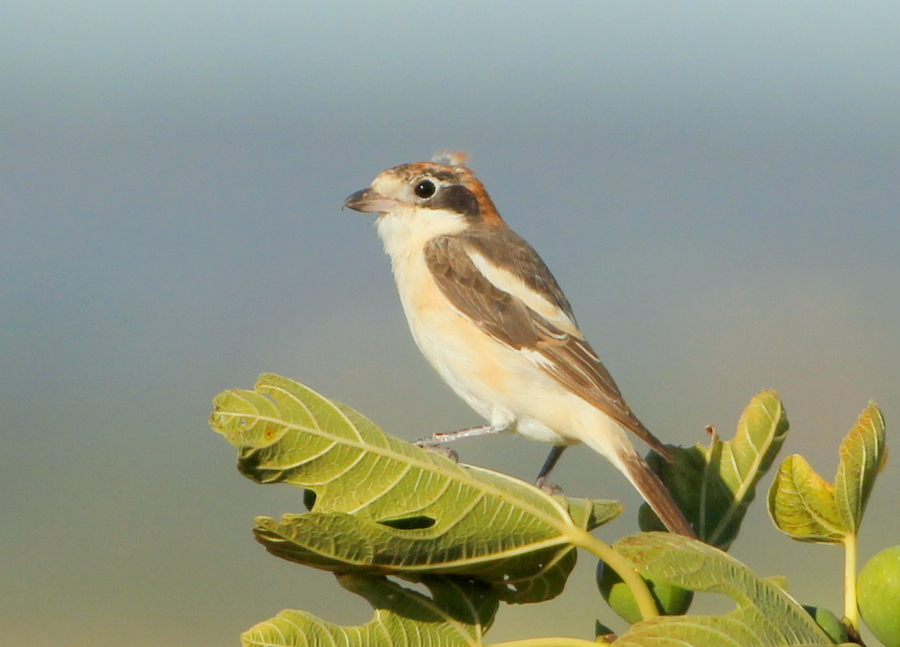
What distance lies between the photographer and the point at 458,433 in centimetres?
346

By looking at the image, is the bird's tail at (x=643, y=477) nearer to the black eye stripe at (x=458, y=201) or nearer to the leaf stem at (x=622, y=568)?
the leaf stem at (x=622, y=568)

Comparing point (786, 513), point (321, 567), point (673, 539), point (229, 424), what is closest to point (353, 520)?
point (321, 567)

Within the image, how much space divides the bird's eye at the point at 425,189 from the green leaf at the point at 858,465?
284cm

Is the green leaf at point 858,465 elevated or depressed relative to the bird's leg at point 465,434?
elevated

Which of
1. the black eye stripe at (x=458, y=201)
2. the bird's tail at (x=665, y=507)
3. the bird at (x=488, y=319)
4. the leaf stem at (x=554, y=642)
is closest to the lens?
the leaf stem at (x=554, y=642)

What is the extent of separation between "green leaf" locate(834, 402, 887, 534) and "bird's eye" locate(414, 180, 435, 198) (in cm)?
284

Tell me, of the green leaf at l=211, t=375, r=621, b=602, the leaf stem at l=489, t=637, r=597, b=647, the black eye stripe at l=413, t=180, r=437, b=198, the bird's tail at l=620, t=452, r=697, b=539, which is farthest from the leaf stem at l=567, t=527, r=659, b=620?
the black eye stripe at l=413, t=180, r=437, b=198

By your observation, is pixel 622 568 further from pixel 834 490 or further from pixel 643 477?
pixel 643 477

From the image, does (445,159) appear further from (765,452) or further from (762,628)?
(762,628)

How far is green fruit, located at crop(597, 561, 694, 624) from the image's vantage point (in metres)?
1.45

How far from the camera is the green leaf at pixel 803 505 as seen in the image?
56.9 inches

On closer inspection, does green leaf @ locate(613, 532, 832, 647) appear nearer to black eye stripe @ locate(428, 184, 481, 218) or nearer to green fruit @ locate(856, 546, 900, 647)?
green fruit @ locate(856, 546, 900, 647)

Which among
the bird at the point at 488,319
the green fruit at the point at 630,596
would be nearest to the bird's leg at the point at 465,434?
the bird at the point at 488,319

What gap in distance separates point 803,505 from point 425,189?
2844mm
